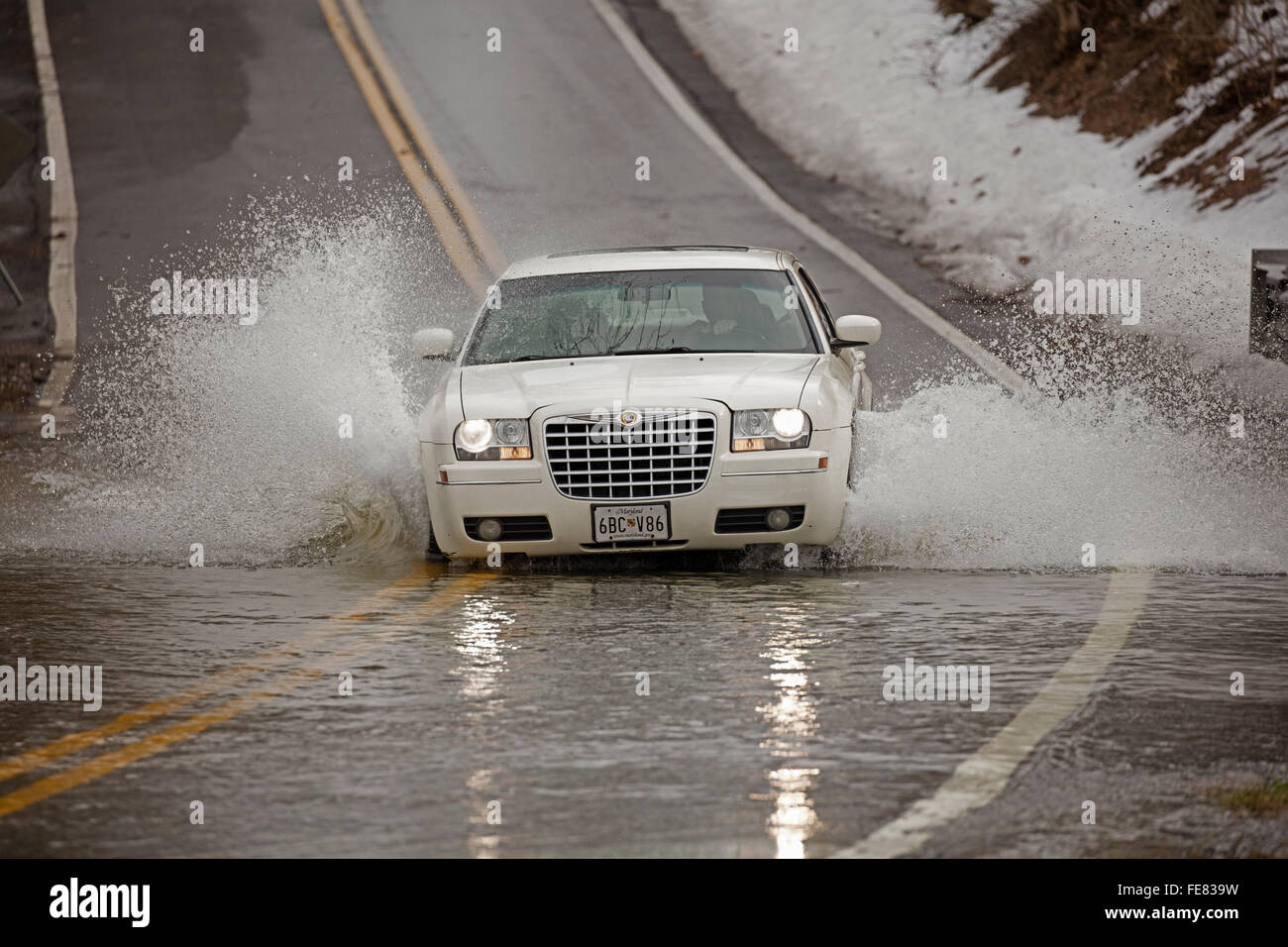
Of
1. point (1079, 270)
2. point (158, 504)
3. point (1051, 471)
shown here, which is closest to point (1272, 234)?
point (1079, 270)

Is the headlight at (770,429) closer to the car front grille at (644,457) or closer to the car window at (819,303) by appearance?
the car front grille at (644,457)

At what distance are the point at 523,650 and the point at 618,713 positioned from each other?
128cm

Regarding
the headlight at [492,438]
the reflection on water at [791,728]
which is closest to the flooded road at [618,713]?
the reflection on water at [791,728]

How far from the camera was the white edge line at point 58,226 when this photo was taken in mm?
18875

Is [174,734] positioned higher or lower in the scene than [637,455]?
lower

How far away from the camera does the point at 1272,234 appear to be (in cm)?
2156

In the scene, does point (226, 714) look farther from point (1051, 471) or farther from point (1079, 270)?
point (1079, 270)

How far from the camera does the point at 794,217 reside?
23.5 m

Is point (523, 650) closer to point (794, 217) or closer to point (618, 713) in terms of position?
point (618, 713)

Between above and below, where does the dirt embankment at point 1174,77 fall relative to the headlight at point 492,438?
above

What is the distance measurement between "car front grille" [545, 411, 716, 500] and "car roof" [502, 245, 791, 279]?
1.86m

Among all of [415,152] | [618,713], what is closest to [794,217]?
[415,152]

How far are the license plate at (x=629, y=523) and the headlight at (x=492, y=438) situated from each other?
50 cm

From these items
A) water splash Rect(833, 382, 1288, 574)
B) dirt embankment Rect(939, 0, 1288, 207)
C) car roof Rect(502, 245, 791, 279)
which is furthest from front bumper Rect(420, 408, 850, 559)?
dirt embankment Rect(939, 0, 1288, 207)
